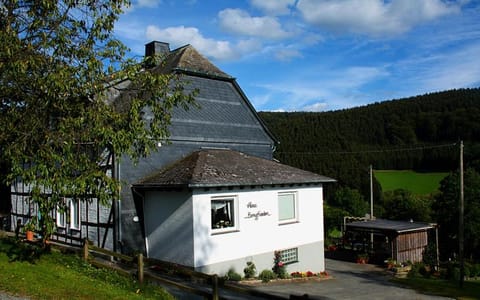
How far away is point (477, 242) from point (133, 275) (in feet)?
98.7

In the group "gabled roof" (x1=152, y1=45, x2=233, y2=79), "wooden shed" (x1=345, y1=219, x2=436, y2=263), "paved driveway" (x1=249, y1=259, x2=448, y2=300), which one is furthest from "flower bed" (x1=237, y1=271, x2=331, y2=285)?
"gabled roof" (x1=152, y1=45, x2=233, y2=79)

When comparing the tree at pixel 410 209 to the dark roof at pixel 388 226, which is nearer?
the dark roof at pixel 388 226

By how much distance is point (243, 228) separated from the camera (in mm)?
17953

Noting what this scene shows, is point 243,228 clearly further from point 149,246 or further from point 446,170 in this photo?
point 446,170

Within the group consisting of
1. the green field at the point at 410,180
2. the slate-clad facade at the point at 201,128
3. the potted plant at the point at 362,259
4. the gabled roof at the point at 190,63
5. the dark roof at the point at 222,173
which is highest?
the gabled roof at the point at 190,63

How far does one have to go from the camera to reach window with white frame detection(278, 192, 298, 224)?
65.2 ft

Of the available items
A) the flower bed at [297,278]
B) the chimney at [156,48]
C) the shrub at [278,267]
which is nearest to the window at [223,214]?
the flower bed at [297,278]

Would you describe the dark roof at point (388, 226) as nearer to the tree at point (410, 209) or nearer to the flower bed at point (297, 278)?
the flower bed at point (297, 278)

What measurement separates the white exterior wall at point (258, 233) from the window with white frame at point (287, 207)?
202 mm

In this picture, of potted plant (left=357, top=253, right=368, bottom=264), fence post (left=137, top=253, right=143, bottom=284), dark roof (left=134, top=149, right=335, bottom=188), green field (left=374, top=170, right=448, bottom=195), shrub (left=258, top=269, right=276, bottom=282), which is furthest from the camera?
green field (left=374, top=170, right=448, bottom=195)

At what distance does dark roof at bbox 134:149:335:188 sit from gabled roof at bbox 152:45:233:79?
3.82 metres

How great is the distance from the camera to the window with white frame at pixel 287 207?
19.9 meters

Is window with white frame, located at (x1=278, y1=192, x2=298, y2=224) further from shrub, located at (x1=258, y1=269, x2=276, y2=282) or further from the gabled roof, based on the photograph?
the gabled roof

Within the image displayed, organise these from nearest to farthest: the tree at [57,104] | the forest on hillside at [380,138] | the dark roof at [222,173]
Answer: the tree at [57,104] < the dark roof at [222,173] < the forest on hillside at [380,138]
